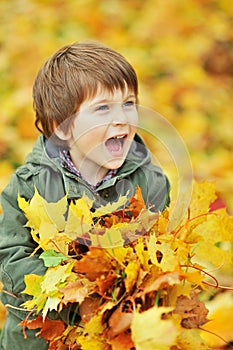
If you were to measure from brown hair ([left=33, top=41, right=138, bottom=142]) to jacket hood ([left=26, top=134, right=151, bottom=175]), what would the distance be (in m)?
0.05

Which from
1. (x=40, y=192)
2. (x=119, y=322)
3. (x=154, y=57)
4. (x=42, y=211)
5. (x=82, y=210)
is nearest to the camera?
(x=119, y=322)

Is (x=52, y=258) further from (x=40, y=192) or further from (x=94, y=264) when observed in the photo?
(x=40, y=192)

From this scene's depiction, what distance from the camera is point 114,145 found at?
1.77 meters

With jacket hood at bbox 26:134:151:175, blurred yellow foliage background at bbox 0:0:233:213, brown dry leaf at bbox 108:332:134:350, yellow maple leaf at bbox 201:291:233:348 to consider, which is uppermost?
blurred yellow foliage background at bbox 0:0:233:213

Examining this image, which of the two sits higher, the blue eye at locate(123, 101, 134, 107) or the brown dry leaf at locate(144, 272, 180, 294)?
the blue eye at locate(123, 101, 134, 107)

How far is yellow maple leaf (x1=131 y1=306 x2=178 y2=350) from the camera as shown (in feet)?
4.49

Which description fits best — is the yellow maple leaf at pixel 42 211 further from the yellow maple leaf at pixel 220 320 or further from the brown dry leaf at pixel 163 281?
Result: the yellow maple leaf at pixel 220 320

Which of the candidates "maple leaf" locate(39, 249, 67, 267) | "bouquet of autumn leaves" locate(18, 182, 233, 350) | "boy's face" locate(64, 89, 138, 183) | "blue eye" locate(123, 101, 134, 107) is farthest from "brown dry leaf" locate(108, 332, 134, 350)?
"blue eye" locate(123, 101, 134, 107)

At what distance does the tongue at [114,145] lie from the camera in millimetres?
1758

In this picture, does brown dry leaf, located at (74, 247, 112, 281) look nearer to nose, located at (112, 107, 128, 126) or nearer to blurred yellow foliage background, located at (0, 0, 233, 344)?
nose, located at (112, 107, 128, 126)

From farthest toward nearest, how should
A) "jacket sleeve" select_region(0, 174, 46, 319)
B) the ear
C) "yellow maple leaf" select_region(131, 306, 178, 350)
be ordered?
the ear, "jacket sleeve" select_region(0, 174, 46, 319), "yellow maple leaf" select_region(131, 306, 178, 350)

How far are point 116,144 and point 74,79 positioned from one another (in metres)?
0.21

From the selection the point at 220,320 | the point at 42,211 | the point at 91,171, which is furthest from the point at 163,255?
the point at 220,320

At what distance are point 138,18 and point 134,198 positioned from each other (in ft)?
13.3
